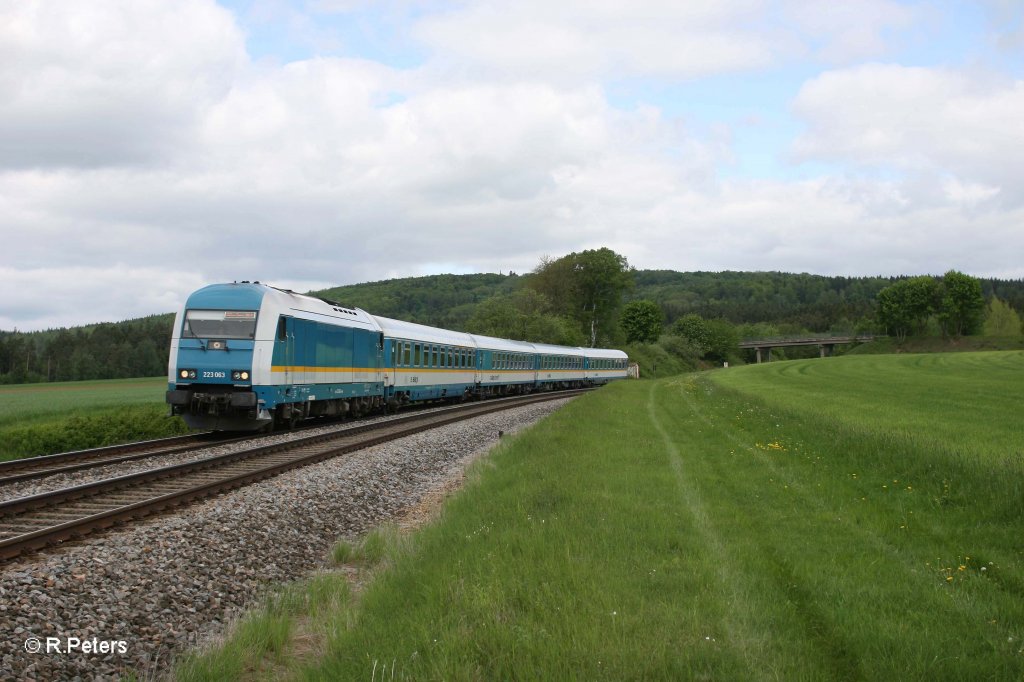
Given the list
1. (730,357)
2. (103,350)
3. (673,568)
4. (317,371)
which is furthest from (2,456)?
(730,357)

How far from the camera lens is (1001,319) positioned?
140250 millimetres

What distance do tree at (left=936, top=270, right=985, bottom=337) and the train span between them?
4377 inches

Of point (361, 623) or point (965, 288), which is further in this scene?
point (965, 288)

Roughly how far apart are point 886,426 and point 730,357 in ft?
360

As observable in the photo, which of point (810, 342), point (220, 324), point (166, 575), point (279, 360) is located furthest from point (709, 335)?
point (166, 575)

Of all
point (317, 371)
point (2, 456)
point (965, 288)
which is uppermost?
point (965, 288)

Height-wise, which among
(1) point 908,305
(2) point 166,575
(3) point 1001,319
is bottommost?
(2) point 166,575

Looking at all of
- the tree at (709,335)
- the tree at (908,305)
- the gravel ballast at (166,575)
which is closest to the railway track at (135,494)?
the gravel ballast at (166,575)

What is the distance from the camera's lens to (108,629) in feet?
20.1

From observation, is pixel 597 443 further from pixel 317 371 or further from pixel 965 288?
pixel 965 288

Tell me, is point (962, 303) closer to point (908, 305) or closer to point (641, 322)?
point (908, 305)

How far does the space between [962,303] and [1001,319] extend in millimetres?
29964

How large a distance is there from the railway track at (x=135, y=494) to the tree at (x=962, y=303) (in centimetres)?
12239

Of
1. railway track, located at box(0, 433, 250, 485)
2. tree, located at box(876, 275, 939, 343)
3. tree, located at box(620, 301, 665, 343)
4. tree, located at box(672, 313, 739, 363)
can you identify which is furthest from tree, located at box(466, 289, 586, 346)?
tree, located at box(876, 275, 939, 343)
